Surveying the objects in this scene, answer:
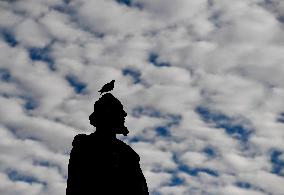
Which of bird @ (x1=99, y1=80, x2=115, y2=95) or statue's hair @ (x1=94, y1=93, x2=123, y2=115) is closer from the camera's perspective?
statue's hair @ (x1=94, y1=93, x2=123, y2=115)

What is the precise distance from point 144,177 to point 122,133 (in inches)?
54.7

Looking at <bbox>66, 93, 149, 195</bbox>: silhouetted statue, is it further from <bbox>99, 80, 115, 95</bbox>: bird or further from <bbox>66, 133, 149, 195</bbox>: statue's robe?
<bbox>99, 80, 115, 95</bbox>: bird

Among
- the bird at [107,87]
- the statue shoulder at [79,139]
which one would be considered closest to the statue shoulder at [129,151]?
the statue shoulder at [79,139]

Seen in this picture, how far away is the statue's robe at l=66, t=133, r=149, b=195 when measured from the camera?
13.7 m

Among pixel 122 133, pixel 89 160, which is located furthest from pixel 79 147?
pixel 122 133

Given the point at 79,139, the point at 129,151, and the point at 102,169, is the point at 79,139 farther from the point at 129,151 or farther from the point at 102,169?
the point at 129,151

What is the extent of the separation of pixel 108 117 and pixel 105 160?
1.37 m

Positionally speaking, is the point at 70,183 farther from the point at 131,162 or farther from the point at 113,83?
the point at 113,83

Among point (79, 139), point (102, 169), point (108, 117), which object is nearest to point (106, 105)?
point (108, 117)

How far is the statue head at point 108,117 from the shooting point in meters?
14.8

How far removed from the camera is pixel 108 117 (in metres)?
14.8

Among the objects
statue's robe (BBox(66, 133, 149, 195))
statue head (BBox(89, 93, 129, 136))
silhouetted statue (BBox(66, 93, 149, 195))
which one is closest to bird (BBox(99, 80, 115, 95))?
silhouetted statue (BBox(66, 93, 149, 195))

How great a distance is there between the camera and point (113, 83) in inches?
603

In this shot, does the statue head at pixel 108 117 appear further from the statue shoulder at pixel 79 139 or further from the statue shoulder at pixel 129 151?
the statue shoulder at pixel 79 139
